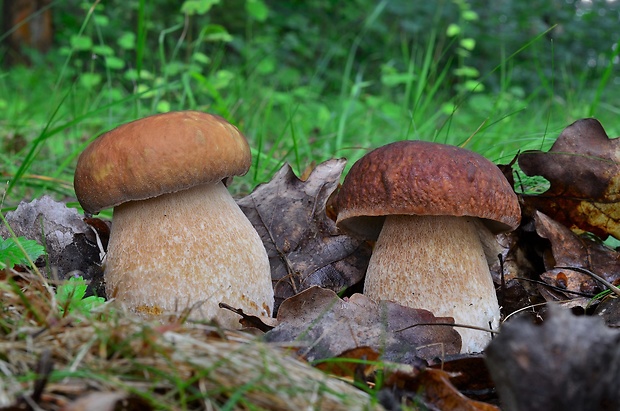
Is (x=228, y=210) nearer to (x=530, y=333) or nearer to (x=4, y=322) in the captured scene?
(x=4, y=322)

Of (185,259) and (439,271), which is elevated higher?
(185,259)

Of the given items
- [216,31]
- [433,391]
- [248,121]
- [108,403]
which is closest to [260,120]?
[248,121]

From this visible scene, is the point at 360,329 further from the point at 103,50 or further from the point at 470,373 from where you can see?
the point at 103,50

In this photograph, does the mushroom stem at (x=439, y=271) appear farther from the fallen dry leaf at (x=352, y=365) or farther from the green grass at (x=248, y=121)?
the green grass at (x=248, y=121)

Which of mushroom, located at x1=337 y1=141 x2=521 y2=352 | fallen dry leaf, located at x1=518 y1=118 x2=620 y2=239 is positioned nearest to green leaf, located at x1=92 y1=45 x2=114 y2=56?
mushroom, located at x1=337 y1=141 x2=521 y2=352

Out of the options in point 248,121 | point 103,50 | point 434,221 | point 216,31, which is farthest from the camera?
point 248,121

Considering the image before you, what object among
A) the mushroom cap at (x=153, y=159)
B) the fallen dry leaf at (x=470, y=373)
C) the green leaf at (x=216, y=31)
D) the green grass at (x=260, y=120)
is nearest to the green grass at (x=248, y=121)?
the green grass at (x=260, y=120)
